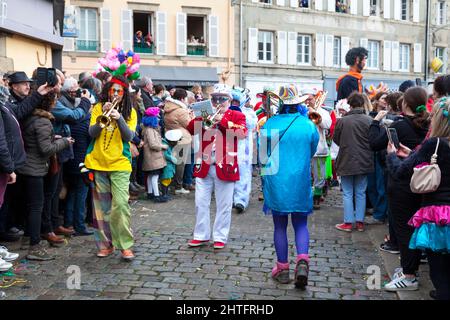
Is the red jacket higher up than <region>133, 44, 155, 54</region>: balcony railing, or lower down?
lower down

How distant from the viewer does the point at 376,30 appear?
3269 centimetres

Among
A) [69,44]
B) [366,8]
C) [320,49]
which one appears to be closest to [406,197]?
[69,44]

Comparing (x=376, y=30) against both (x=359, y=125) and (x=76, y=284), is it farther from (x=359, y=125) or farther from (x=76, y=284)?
(x=76, y=284)

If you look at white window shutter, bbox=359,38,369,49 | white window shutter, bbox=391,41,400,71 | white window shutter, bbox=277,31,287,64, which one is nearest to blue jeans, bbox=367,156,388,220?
white window shutter, bbox=277,31,287,64

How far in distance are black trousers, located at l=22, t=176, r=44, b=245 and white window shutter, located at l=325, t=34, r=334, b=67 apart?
26.5m

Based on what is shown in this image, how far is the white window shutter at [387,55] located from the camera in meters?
32.8

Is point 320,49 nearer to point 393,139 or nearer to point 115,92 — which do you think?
point 115,92

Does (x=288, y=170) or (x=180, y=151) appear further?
(x=180, y=151)

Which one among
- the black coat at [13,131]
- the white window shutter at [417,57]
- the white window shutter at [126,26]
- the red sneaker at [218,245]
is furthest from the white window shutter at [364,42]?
the black coat at [13,131]

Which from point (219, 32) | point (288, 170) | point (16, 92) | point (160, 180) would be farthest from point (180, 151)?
point (219, 32)

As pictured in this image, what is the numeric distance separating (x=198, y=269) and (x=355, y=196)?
302cm

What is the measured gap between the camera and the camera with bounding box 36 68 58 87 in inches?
229

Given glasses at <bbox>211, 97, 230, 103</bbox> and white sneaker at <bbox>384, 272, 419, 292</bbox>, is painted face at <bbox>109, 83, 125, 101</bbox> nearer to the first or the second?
glasses at <bbox>211, 97, 230, 103</bbox>
